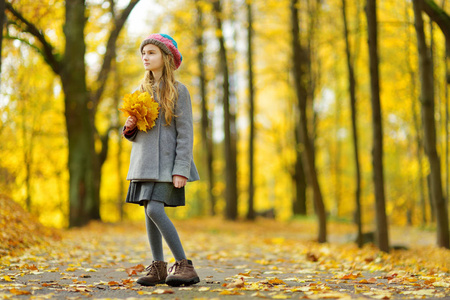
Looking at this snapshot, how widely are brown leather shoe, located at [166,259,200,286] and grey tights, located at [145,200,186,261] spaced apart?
0.20ft

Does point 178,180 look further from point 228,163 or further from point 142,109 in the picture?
point 228,163

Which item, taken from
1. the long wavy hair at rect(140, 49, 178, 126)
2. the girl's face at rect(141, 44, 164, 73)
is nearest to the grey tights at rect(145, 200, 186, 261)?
the long wavy hair at rect(140, 49, 178, 126)

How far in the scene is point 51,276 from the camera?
4.37 m

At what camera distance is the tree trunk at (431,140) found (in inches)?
315

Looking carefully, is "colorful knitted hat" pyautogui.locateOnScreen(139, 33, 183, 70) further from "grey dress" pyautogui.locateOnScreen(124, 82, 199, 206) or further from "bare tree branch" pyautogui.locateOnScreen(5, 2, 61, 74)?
"bare tree branch" pyautogui.locateOnScreen(5, 2, 61, 74)

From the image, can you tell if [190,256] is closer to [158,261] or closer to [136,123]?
[158,261]

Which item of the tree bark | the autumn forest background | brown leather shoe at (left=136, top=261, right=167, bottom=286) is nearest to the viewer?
brown leather shoe at (left=136, top=261, right=167, bottom=286)

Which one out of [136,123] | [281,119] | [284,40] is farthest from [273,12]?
[136,123]

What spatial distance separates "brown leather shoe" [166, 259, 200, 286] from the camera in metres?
3.85


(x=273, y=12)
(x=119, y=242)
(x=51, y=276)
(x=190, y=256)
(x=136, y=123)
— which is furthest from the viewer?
(x=273, y=12)

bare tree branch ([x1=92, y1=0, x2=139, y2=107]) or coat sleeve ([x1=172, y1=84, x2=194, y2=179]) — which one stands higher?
bare tree branch ([x1=92, y1=0, x2=139, y2=107])

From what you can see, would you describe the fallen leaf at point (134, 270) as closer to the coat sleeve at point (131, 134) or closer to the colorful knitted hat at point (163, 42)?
the coat sleeve at point (131, 134)

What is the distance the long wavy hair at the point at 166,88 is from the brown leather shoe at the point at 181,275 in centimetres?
117

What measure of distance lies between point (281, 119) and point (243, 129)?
597 centimetres
